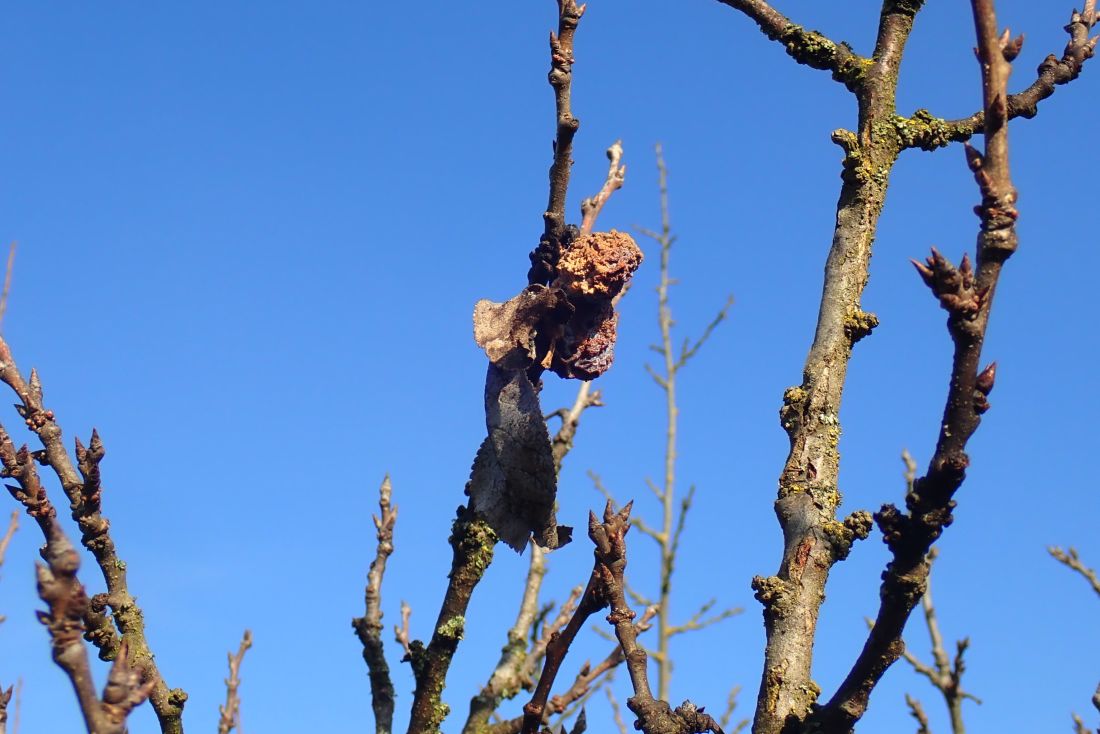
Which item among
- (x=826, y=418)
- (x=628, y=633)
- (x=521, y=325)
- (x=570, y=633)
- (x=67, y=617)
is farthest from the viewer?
(x=521, y=325)

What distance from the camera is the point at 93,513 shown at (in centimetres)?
237

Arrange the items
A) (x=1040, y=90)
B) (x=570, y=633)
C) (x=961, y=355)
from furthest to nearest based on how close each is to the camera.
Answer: (x=1040, y=90)
(x=570, y=633)
(x=961, y=355)

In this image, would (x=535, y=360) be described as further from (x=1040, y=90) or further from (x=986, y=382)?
(x=1040, y=90)

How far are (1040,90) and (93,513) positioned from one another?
239 cm

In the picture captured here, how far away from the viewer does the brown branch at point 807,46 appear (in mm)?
2588

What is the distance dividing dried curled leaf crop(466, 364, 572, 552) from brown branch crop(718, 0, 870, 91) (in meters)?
1.09

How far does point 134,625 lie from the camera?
243 cm

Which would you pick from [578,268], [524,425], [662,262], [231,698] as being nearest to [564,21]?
[578,268]

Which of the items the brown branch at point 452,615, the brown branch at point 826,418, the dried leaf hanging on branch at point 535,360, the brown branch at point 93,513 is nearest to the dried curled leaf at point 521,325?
the dried leaf hanging on branch at point 535,360

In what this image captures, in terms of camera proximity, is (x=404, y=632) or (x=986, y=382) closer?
(x=986, y=382)

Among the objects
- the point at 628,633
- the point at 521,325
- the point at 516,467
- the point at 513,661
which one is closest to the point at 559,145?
the point at 521,325

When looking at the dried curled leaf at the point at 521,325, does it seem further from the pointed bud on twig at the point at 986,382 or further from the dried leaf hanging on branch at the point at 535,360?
the pointed bud on twig at the point at 986,382

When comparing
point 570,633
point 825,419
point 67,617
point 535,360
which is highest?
point 535,360

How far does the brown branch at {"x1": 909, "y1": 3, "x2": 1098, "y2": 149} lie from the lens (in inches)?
101
